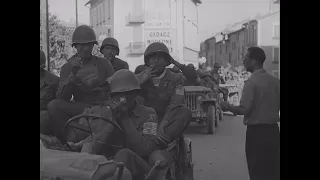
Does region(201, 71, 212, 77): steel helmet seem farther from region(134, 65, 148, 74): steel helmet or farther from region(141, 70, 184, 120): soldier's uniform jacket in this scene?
region(134, 65, 148, 74): steel helmet

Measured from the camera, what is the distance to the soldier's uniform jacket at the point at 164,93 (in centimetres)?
387

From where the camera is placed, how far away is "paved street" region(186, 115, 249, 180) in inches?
162

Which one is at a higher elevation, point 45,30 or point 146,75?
point 45,30

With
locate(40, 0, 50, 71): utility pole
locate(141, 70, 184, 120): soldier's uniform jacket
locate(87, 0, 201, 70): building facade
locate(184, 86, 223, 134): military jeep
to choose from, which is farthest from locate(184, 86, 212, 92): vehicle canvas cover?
locate(40, 0, 50, 71): utility pole

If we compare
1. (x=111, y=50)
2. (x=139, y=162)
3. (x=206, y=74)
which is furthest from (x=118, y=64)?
(x=139, y=162)

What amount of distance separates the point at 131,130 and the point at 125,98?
25cm

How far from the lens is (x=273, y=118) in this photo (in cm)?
392

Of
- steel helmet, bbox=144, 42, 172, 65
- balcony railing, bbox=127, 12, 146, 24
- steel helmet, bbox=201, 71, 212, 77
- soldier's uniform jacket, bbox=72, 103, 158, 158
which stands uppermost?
balcony railing, bbox=127, 12, 146, 24

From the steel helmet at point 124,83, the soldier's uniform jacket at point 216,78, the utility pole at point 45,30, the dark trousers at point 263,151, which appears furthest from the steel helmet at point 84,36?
the dark trousers at point 263,151

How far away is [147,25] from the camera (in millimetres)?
4191

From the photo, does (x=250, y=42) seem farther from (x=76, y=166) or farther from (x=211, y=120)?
(x=76, y=166)

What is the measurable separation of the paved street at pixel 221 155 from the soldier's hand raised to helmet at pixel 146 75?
2.07 ft

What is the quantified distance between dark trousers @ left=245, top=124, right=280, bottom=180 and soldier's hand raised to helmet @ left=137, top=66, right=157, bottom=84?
99 centimetres

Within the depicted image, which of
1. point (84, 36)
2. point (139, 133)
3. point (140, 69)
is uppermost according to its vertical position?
point (84, 36)
